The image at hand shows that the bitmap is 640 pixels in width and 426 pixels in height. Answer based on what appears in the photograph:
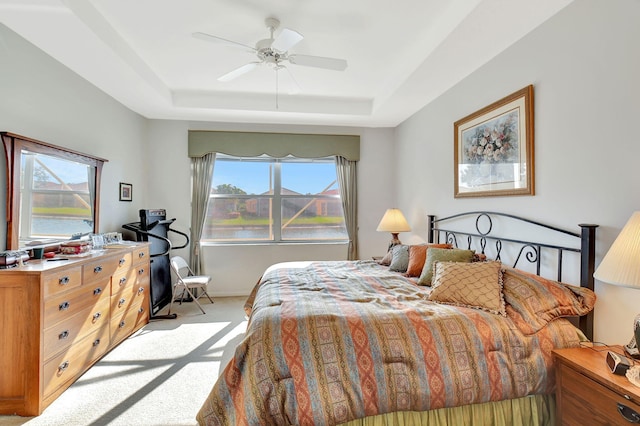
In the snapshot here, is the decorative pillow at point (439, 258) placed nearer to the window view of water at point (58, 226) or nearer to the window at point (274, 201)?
the window at point (274, 201)

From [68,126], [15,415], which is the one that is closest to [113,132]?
[68,126]

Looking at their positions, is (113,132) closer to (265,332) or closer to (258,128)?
(258,128)

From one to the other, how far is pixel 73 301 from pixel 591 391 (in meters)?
3.14

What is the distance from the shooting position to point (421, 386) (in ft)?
4.71

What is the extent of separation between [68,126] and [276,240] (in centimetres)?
279

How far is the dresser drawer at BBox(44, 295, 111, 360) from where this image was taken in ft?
6.53

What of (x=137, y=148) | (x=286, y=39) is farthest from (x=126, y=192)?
(x=286, y=39)

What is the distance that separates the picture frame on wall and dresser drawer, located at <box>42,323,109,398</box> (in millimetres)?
3497

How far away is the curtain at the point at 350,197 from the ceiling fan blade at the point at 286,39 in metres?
2.59


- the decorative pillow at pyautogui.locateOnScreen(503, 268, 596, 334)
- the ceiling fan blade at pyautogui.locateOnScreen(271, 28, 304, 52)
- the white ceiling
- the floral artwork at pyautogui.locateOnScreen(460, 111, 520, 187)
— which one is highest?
the white ceiling

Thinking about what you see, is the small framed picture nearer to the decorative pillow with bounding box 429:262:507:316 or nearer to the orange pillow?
the orange pillow

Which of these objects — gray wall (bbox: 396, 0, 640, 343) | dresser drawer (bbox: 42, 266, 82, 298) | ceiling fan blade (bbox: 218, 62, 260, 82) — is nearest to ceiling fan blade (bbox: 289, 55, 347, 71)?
ceiling fan blade (bbox: 218, 62, 260, 82)

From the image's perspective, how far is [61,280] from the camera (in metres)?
2.07

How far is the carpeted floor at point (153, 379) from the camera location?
1893mm
